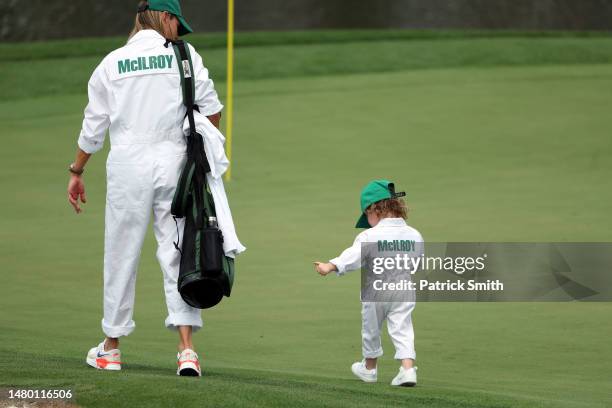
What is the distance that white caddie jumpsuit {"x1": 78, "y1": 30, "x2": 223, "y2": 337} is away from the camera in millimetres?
5996

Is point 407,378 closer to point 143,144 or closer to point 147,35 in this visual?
point 143,144

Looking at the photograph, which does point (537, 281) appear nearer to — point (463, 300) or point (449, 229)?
point (463, 300)

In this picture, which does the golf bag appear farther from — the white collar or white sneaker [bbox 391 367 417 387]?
white sneaker [bbox 391 367 417 387]

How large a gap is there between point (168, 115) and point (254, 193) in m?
7.24

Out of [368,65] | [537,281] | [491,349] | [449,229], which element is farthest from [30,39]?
[491,349]

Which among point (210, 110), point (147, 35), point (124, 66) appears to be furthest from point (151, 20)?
point (210, 110)

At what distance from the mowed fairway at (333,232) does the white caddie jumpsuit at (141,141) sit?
537mm

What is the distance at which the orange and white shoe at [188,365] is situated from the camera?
6008 mm

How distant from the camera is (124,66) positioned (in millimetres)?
6004

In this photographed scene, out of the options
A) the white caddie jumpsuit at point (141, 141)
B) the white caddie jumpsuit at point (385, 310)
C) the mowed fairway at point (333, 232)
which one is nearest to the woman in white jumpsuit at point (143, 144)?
the white caddie jumpsuit at point (141, 141)

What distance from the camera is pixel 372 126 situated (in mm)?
15828

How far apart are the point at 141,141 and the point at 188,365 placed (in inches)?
40.9

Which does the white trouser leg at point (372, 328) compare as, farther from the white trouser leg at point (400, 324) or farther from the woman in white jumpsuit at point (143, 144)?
the woman in white jumpsuit at point (143, 144)

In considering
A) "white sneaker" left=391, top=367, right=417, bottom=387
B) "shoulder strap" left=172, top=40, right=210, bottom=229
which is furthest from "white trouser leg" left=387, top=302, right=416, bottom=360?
"shoulder strap" left=172, top=40, right=210, bottom=229
